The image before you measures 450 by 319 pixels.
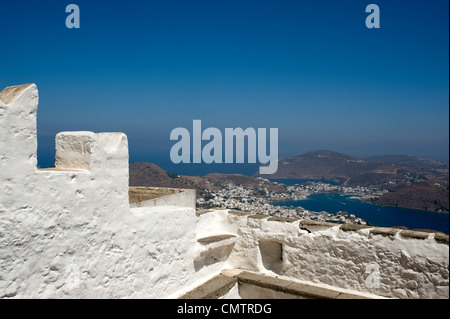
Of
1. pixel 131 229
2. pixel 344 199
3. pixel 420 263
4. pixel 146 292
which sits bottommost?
pixel 344 199

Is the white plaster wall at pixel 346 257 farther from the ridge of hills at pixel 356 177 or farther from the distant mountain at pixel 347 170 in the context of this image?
the distant mountain at pixel 347 170

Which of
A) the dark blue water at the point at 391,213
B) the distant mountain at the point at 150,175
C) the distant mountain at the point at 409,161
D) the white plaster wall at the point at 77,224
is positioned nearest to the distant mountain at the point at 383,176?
the distant mountain at the point at 409,161

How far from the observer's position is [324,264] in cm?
538

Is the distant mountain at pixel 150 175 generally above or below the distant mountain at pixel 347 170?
above

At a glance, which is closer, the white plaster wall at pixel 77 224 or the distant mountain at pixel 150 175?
the white plaster wall at pixel 77 224

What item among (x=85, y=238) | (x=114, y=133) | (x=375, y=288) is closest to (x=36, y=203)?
(x=85, y=238)

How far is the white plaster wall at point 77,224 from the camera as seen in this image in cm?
295

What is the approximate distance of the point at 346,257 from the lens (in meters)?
5.17

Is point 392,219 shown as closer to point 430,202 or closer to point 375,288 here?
point 430,202

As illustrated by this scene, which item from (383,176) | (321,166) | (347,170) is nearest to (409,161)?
(347,170)

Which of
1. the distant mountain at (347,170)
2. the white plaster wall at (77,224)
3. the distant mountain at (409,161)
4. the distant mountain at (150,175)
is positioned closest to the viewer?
the white plaster wall at (77,224)

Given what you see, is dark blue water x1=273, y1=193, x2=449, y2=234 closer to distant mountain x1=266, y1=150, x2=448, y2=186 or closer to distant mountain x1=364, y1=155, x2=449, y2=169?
distant mountain x1=266, y1=150, x2=448, y2=186

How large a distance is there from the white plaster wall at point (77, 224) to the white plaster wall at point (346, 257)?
146 centimetres
